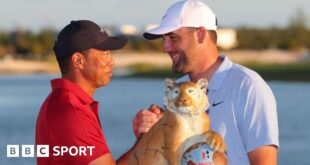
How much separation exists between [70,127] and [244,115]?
2.65ft

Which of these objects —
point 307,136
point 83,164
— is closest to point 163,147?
point 83,164

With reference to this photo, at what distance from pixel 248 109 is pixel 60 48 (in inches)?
35.5

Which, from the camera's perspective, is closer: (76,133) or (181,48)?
(76,133)

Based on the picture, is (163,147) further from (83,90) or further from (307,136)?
(307,136)

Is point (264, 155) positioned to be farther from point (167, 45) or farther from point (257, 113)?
point (167, 45)

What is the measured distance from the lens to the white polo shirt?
4.42 metres

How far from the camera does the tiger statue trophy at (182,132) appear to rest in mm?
3697

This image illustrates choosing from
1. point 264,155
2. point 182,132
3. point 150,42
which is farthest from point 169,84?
point 150,42

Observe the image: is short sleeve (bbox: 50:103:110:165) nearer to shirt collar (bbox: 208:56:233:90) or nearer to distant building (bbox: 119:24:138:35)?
shirt collar (bbox: 208:56:233:90)

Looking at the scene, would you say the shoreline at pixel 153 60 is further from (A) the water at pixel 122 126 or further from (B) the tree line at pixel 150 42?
(A) the water at pixel 122 126

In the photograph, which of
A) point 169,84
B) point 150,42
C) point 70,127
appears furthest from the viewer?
point 150,42

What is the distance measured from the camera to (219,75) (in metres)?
4.56

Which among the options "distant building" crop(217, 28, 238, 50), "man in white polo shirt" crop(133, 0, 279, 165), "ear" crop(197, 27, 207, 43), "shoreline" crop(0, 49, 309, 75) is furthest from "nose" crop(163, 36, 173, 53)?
"distant building" crop(217, 28, 238, 50)

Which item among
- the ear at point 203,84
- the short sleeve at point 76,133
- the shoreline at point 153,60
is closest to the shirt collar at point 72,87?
the short sleeve at point 76,133
